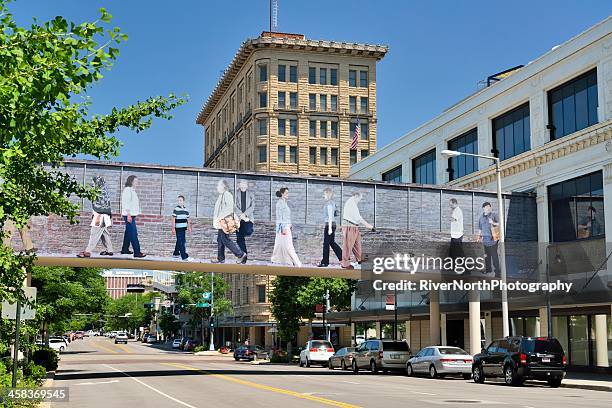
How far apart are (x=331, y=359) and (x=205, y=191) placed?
57.9ft

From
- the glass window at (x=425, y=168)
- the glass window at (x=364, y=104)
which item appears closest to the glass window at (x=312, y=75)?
the glass window at (x=364, y=104)

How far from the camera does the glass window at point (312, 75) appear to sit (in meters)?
102

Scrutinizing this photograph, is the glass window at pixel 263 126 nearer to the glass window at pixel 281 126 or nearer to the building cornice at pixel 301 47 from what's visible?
the glass window at pixel 281 126

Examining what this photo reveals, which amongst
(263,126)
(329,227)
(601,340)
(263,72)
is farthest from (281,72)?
(601,340)

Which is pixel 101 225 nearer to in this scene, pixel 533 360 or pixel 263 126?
pixel 533 360

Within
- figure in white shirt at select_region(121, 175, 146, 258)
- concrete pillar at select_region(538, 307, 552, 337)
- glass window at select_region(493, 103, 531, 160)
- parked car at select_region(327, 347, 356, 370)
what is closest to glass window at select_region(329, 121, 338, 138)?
glass window at select_region(493, 103, 531, 160)

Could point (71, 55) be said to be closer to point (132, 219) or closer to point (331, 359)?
point (132, 219)

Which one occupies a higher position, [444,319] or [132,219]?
[132,219]

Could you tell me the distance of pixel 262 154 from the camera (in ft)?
335

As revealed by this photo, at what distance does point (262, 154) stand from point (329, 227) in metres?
64.8

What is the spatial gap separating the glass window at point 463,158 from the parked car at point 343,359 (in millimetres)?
13939

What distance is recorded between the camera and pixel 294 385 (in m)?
29.5

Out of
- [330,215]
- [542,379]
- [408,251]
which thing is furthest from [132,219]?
[542,379]

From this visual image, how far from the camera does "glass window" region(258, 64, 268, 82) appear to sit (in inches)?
3959
